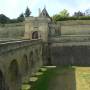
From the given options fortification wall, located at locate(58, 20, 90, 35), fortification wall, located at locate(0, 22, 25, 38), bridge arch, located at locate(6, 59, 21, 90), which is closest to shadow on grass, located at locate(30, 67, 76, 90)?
bridge arch, located at locate(6, 59, 21, 90)

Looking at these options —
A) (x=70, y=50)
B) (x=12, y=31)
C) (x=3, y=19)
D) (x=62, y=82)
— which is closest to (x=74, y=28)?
(x=70, y=50)

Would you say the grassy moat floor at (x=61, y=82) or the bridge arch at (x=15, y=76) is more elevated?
the bridge arch at (x=15, y=76)

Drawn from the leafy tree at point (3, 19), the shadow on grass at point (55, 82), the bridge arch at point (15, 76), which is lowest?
the shadow on grass at point (55, 82)

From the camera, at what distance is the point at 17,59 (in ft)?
76.1

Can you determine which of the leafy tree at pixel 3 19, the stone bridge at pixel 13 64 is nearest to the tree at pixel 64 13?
the leafy tree at pixel 3 19

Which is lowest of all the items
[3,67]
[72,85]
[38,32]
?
[72,85]

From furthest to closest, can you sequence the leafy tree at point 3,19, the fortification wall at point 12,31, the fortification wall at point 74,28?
the leafy tree at point 3,19 < the fortification wall at point 12,31 < the fortification wall at point 74,28

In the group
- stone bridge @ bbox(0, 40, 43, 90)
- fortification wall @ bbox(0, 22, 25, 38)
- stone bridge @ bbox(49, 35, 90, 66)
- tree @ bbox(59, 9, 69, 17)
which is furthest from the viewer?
tree @ bbox(59, 9, 69, 17)

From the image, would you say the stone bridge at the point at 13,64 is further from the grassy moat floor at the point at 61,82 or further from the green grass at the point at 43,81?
the grassy moat floor at the point at 61,82

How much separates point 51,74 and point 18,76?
29.1ft

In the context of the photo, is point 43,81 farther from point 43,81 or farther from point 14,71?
point 14,71

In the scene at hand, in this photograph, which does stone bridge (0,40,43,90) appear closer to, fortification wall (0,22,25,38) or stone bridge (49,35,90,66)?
stone bridge (49,35,90,66)

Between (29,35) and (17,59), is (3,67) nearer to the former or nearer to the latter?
(17,59)

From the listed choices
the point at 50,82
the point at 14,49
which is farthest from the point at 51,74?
the point at 14,49
